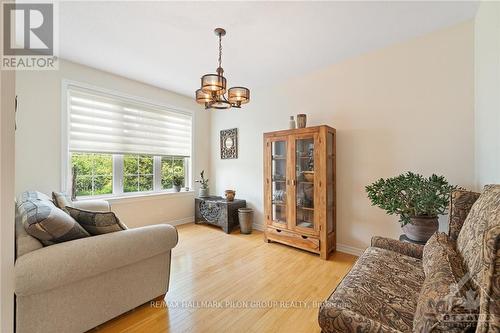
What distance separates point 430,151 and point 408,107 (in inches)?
21.3

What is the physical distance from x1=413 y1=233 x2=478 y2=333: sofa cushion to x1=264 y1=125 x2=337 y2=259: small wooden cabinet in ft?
5.71

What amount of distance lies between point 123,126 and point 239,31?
237 centimetres

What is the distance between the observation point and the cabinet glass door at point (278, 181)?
3154 mm

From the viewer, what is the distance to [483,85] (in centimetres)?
183

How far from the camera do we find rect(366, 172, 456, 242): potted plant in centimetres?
191

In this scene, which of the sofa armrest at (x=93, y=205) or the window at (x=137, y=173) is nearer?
the sofa armrest at (x=93, y=205)

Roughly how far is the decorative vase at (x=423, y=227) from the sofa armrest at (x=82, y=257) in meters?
2.18

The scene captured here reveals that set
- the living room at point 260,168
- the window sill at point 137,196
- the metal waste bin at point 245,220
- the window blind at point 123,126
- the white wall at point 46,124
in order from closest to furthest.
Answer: the living room at point 260,168 < the white wall at point 46,124 < the window blind at point 123,126 < the window sill at point 137,196 < the metal waste bin at point 245,220

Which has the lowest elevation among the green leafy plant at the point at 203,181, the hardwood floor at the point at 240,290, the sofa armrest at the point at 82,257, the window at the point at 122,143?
the hardwood floor at the point at 240,290

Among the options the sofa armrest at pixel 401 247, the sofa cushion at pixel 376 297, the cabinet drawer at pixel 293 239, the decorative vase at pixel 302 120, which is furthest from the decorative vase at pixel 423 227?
the decorative vase at pixel 302 120

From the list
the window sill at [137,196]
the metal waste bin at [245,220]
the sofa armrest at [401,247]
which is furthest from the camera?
the metal waste bin at [245,220]

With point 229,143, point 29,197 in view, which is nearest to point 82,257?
point 29,197

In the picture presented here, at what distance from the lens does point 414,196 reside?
1.98 metres

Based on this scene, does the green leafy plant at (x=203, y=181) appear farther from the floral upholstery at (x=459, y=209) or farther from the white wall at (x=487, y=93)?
the white wall at (x=487, y=93)
